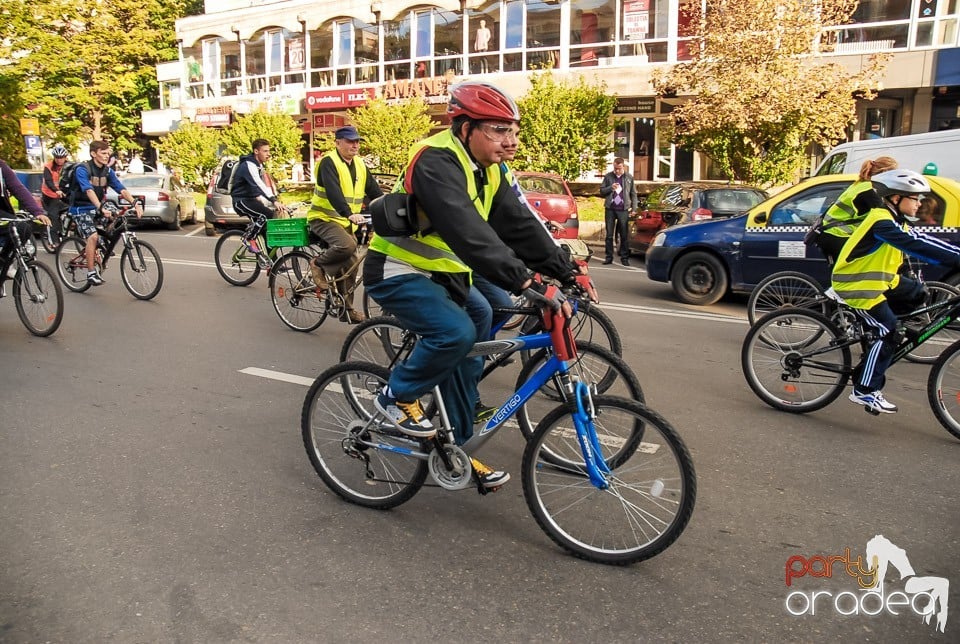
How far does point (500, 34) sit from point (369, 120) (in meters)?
8.03

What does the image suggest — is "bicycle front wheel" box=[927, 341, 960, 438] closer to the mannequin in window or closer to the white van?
the white van

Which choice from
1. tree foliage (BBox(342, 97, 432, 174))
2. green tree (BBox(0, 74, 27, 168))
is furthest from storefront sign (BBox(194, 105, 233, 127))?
tree foliage (BBox(342, 97, 432, 174))

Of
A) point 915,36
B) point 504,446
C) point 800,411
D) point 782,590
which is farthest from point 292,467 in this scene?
point 915,36

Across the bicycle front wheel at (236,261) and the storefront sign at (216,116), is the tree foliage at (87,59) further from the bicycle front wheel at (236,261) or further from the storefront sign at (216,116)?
the bicycle front wheel at (236,261)

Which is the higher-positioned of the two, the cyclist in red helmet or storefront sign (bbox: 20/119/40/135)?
storefront sign (bbox: 20/119/40/135)

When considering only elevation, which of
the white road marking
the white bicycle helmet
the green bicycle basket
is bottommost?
the white road marking

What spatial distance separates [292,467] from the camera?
14.4 feet

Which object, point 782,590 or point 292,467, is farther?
point 292,467

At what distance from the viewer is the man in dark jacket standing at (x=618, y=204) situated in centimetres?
1399

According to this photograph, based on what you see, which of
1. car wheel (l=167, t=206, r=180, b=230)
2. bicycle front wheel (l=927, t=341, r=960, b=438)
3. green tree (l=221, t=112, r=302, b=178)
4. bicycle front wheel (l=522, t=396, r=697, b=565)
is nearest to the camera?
bicycle front wheel (l=522, t=396, r=697, b=565)

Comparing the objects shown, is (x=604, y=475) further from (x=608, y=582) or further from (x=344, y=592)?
(x=344, y=592)

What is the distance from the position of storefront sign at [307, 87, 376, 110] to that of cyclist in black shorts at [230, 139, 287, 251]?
22000 mm

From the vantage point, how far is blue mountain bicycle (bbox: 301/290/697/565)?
317 cm

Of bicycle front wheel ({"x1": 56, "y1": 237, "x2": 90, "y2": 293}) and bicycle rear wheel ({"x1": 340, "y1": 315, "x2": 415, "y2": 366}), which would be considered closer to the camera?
bicycle rear wheel ({"x1": 340, "y1": 315, "x2": 415, "y2": 366})
